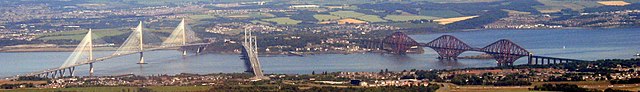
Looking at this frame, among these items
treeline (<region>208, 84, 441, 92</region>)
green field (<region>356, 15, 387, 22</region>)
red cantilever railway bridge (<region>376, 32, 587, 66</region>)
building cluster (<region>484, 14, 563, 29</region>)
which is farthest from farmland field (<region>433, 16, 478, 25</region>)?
treeline (<region>208, 84, 441, 92</region>)

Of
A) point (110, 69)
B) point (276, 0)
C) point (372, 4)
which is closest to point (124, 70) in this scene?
point (110, 69)

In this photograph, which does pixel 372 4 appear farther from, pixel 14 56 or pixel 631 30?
pixel 14 56

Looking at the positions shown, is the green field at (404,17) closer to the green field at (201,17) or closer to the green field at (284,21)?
the green field at (284,21)

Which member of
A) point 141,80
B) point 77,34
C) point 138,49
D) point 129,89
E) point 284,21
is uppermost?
point 129,89

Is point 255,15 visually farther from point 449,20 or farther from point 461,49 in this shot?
point 461,49

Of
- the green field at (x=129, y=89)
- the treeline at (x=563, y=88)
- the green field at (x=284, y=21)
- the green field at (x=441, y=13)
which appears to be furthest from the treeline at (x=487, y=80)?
the green field at (x=441, y=13)

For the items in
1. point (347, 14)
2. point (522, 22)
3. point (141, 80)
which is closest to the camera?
point (141, 80)

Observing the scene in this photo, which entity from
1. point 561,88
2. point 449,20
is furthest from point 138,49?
point 449,20
